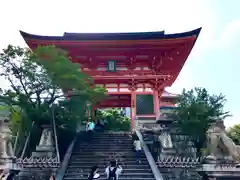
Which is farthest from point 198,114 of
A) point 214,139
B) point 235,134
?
point 235,134

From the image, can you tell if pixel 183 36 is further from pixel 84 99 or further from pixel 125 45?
pixel 84 99

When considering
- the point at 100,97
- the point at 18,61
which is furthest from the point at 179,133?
the point at 18,61

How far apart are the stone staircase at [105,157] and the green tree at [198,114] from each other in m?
2.60

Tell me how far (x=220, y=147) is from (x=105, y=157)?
520cm

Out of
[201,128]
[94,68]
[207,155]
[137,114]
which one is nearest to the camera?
[207,155]

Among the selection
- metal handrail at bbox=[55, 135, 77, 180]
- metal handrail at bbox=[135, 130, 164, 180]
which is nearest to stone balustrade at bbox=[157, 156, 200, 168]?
metal handrail at bbox=[135, 130, 164, 180]

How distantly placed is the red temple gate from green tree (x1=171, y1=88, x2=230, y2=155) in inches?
225

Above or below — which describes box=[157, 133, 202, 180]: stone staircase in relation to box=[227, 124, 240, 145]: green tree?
below

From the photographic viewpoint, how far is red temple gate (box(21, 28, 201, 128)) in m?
21.1

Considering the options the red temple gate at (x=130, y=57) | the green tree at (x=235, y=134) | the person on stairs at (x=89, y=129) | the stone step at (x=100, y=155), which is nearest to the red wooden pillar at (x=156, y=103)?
the red temple gate at (x=130, y=57)

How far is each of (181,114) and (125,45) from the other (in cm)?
902

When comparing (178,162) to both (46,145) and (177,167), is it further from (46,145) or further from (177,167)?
(46,145)

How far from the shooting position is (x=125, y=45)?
2150cm

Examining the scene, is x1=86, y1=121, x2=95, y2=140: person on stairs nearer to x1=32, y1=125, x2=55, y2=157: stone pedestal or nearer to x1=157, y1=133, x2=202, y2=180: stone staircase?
x1=32, y1=125, x2=55, y2=157: stone pedestal
